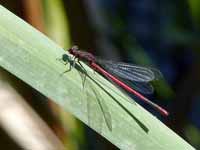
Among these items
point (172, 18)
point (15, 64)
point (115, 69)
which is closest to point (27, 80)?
point (15, 64)

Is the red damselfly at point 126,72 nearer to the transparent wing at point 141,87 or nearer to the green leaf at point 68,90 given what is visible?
the transparent wing at point 141,87

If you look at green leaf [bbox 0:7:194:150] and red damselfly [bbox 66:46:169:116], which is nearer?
green leaf [bbox 0:7:194:150]

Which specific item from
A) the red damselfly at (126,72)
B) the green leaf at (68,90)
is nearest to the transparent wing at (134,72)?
the red damselfly at (126,72)

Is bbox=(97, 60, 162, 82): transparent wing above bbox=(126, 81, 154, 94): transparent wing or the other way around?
above

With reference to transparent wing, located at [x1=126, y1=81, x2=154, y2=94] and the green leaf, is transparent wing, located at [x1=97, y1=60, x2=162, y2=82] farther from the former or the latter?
the green leaf

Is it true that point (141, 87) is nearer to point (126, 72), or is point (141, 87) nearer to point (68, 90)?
point (126, 72)

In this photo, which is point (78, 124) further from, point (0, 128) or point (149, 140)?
point (149, 140)

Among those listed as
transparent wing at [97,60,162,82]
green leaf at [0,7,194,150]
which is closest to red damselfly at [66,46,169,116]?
transparent wing at [97,60,162,82]

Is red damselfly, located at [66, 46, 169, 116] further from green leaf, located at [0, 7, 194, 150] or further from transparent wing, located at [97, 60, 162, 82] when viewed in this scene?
green leaf, located at [0, 7, 194, 150]
